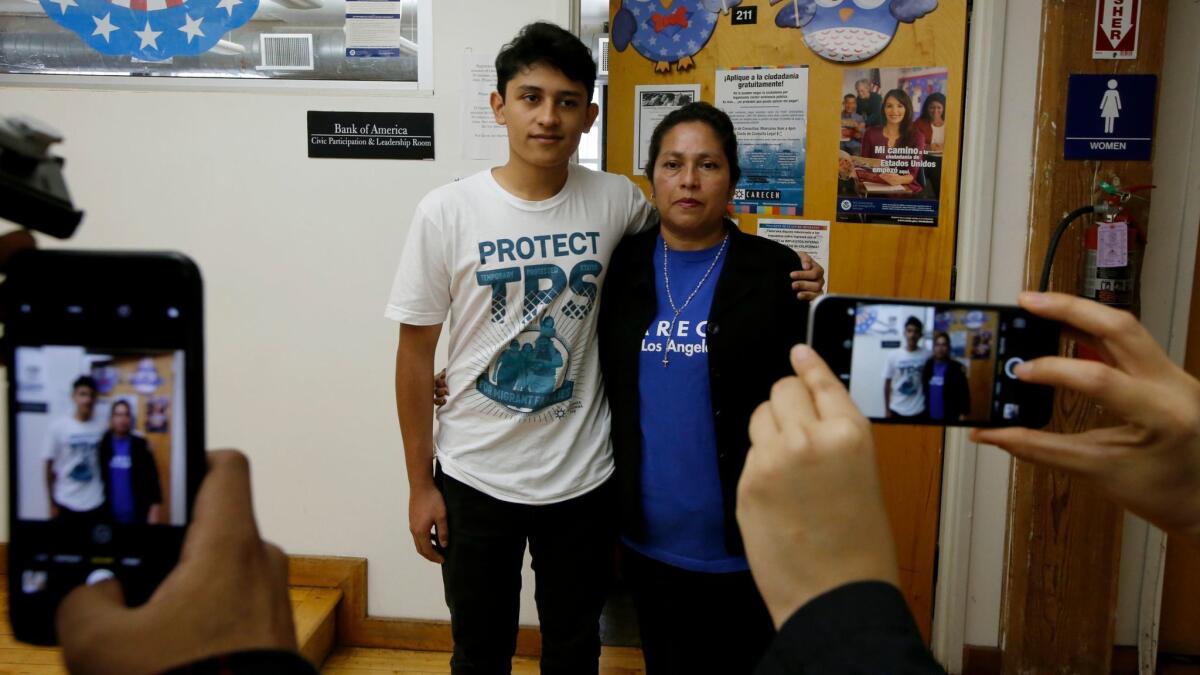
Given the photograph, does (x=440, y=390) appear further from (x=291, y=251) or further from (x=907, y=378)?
(x=907, y=378)

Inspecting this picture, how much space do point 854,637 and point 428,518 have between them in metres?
1.48

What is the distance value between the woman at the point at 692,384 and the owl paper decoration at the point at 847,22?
841mm

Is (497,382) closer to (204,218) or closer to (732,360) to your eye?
(732,360)

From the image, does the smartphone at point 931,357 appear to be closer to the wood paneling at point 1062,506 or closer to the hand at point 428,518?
the hand at point 428,518

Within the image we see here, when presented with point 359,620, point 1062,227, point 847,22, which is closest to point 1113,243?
point 1062,227

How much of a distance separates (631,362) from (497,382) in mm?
301

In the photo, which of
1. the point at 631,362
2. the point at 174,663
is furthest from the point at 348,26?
the point at 174,663

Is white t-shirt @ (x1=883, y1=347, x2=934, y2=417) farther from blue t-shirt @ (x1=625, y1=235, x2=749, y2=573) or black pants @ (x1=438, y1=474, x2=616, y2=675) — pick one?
black pants @ (x1=438, y1=474, x2=616, y2=675)

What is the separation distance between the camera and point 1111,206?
6.84 feet

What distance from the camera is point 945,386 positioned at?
900 millimetres

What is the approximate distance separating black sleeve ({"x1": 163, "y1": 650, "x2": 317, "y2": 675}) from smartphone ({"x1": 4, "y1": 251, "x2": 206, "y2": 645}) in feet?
0.53

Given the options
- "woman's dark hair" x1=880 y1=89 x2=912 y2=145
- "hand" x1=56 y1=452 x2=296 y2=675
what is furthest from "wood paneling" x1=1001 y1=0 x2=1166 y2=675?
"hand" x1=56 y1=452 x2=296 y2=675

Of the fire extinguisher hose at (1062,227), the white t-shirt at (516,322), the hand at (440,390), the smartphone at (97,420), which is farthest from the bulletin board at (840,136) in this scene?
the smartphone at (97,420)

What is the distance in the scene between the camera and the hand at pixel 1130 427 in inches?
24.6
